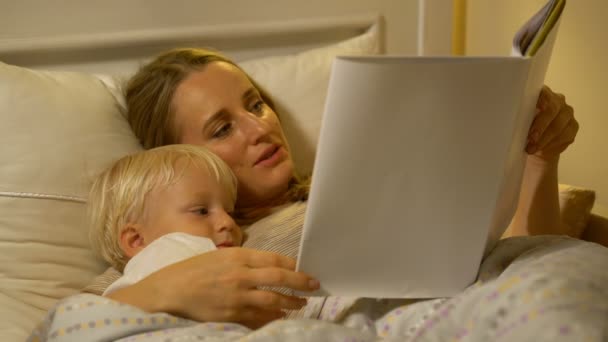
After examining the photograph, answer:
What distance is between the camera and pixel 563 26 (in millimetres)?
1594

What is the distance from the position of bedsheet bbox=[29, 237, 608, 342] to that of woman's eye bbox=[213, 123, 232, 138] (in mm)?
475

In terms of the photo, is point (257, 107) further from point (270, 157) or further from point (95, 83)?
point (95, 83)

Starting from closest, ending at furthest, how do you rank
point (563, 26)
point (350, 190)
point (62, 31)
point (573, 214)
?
point (350, 190)
point (573, 214)
point (62, 31)
point (563, 26)

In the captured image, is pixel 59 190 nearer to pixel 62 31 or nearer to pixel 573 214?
pixel 62 31

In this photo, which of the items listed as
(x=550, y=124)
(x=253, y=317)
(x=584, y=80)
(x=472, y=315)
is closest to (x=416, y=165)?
(x=472, y=315)

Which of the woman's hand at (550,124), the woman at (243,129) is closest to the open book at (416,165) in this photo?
the woman's hand at (550,124)

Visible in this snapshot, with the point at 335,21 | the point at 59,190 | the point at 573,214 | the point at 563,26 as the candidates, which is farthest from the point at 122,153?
the point at 563,26

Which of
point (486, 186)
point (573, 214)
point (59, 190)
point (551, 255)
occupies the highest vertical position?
point (486, 186)

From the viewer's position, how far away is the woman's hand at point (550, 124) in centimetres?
89

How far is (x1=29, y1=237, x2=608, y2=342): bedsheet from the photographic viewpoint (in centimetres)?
61

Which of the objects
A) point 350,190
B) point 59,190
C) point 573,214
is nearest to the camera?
point 350,190

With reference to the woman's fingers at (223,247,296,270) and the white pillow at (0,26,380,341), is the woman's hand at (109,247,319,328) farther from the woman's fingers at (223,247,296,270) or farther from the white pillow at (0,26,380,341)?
the white pillow at (0,26,380,341)

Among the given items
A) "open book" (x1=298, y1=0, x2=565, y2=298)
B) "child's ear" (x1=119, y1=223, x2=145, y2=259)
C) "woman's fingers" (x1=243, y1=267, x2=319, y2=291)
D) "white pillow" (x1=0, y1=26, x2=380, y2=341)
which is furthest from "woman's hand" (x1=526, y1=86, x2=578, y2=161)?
"white pillow" (x1=0, y1=26, x2=380, y2=341)

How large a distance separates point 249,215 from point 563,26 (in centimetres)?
96
